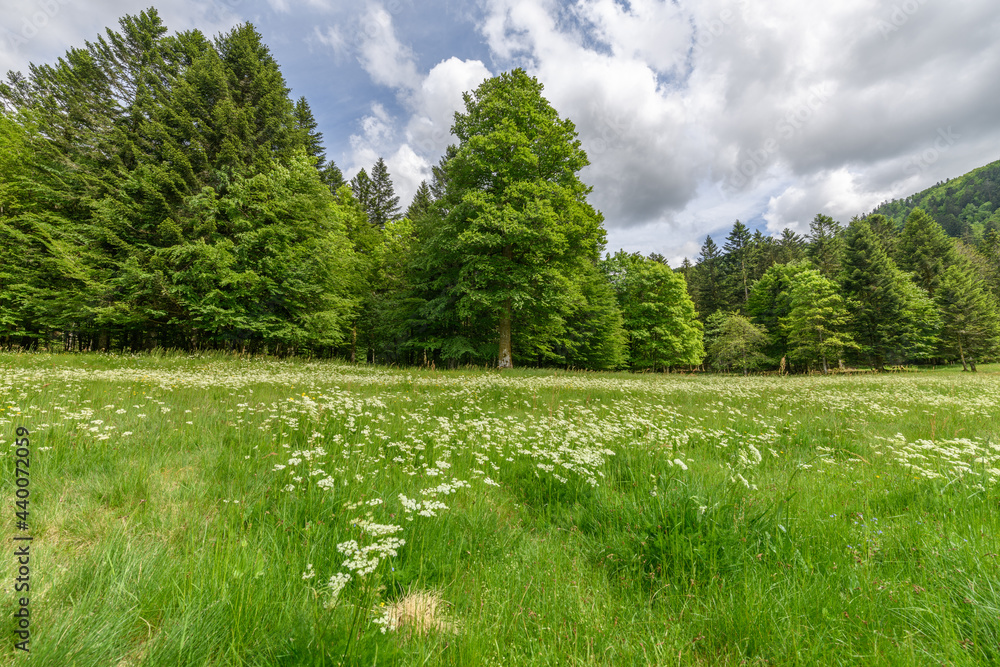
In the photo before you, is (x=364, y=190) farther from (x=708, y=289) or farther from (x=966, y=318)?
(x=966, y=318)

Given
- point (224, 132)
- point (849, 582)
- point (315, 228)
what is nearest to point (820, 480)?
point (849, 582)

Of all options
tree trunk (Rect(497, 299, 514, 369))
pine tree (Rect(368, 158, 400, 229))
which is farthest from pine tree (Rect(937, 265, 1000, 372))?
pine tree (Rect(368, 158, 400, 229))

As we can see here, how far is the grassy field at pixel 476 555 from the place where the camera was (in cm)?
164

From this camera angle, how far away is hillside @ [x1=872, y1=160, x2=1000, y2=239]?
123375mm

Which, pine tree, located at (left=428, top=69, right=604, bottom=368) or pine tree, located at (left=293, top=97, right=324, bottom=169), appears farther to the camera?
pine tree, located at (left=293, top=97, right=324, bottom=169)

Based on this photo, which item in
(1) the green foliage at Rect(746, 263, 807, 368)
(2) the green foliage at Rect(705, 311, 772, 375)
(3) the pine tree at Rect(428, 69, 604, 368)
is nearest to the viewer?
(3) the pine tree at Rect(428, 69, 604, 368)

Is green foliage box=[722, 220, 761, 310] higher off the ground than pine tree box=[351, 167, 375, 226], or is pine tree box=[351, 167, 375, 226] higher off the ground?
pine tree box=[351, 167, 375, 226]

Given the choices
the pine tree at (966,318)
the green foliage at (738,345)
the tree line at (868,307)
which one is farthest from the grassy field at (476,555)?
the pine tree at (966,318)

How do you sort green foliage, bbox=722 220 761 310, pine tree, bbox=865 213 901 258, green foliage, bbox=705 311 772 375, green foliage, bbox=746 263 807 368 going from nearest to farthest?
1. green foliage, bbox=705 311 772 375
2. green foliage, bbox=746 263 807 368
3. pine tree, bbox=865 213 901 258
4. green foliage, bbox=722 220 761 310

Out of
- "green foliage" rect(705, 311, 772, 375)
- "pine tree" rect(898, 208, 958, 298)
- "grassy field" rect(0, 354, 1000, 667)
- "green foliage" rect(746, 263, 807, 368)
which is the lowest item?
"grassy field" rect(0, 354, 1000, 667)

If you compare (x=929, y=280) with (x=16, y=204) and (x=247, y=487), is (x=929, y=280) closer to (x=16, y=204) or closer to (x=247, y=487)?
(x=247, y=487)

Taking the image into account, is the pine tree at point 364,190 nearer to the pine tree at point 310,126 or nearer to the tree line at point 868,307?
the pine tree at point 310,126

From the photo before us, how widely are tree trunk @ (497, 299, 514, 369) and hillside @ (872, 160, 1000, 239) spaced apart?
164 meters

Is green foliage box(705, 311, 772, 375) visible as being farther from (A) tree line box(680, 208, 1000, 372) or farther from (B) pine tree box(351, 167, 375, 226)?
(B) pine tree box(351, 167, 375, 226)
